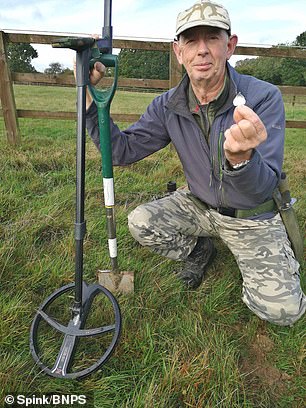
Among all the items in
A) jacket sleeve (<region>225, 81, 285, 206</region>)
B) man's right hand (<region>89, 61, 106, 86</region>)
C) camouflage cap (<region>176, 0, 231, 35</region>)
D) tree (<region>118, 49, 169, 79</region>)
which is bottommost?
jacket sleeve (<region>225, 81, 285, 206</region>)

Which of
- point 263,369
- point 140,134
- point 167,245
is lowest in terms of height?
point 263,369

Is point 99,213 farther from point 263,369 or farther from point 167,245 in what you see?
point 263,369

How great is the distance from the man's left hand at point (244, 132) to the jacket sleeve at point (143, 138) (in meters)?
1.17

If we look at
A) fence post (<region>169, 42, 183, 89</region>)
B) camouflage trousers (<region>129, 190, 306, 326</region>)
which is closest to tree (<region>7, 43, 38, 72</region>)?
fence post (<region>169, 42, 183, 89</region>)

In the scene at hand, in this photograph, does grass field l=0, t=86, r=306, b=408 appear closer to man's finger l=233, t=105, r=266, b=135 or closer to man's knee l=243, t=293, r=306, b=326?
man's knee l=243, t=293, r=306, b=326

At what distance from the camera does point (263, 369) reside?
2.01m

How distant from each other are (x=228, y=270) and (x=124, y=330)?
104 centimetres

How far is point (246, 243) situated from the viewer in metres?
2.45

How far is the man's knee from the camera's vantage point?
2164 millimetres

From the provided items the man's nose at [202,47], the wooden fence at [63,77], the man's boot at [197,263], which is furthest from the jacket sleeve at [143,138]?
the wooden fence at [63,77]

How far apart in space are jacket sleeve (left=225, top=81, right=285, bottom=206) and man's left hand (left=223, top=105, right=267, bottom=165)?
148mm

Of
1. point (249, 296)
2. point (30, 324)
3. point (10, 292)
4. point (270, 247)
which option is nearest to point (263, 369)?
point (249, 296)

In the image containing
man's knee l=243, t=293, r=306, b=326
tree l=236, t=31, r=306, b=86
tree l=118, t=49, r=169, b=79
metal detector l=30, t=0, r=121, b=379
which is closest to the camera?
metal detector l=30, t=0, r=121, b=379

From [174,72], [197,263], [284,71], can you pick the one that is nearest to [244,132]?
[197,263]
